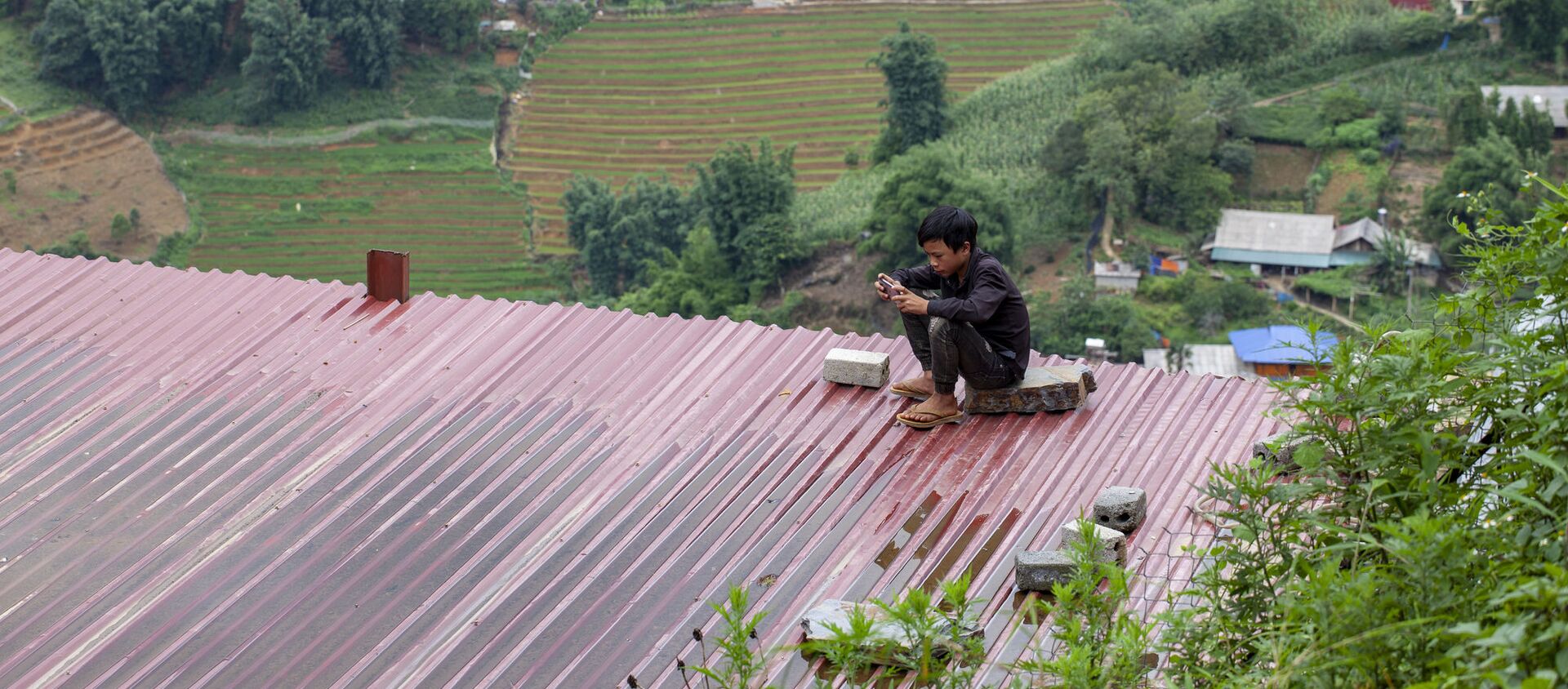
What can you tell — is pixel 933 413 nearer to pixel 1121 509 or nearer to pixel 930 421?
pixel 930 421

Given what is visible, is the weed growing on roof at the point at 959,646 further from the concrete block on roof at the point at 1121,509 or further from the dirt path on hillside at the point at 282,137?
the dirt path on hillside at the point at 282,137

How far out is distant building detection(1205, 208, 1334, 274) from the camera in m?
27.5

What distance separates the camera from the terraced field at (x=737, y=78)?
128 feet

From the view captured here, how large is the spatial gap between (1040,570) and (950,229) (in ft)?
4.11

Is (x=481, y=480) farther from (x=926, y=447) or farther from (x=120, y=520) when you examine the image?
(x=926, y=447)

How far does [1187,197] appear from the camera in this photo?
1123 inches

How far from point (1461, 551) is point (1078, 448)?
217 centimetres

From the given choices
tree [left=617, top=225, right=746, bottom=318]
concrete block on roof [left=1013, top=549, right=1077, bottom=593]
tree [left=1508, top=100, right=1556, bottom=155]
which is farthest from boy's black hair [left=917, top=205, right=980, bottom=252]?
tree [left=1508, top=100, right=1556, bottom=155]

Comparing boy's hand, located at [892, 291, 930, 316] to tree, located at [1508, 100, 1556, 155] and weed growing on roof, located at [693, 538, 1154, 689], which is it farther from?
tree, located at [1508, 100, 1556, 155]

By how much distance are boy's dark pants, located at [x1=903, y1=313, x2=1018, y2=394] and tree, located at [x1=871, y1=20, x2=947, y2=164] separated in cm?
2906

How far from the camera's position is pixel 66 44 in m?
36.8

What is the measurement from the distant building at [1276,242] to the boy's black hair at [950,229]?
2434 cm

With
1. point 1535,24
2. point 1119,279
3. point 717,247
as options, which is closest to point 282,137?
point 717,247

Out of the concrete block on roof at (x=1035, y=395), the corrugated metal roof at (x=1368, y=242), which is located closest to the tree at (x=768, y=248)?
the corrugated metal roof at (x=1368, y=242)
